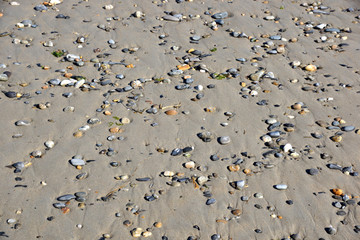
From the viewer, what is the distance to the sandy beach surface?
4172 millimetres

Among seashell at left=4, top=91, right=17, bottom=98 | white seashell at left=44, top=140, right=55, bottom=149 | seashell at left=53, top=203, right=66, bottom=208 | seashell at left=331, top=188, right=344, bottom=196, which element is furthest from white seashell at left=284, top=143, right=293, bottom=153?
seashell at left=4, top=91, right=17, bottom=98

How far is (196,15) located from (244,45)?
46.9 inches

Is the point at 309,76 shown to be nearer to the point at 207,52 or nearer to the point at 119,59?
the point at 207,52

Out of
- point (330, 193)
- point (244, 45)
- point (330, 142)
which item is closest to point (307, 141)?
point (330, 142)

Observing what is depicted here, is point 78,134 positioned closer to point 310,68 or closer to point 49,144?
point 49,144

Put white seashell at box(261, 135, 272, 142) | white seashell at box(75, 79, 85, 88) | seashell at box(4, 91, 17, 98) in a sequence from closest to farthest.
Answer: white seashell at box(261, 135, 272, 142)
seashell at box(4, 91, 17, 98)
white seashell at box(75, 79, 85, 88)

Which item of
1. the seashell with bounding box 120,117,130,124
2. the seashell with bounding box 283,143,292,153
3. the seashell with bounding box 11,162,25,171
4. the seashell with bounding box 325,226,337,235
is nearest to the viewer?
the seashell with bounding box 325,226,337,235

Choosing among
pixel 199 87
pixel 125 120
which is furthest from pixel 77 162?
pixel 199 87

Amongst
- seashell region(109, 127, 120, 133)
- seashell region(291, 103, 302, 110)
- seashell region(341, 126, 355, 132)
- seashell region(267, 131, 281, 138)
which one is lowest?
seashell region(109, 127, 120, 133)

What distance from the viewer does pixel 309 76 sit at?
6.12m

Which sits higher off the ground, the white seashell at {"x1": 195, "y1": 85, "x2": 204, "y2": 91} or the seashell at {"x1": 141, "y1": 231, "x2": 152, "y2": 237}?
the white seashell at {"x1": 195, "y1": 85, "x2": 204, "y2": 91}

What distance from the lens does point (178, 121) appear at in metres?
5.26

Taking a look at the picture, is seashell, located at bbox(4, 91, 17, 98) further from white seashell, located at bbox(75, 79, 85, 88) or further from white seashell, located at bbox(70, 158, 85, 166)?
white seashell, located at bbox(70, 158, 85, 166)

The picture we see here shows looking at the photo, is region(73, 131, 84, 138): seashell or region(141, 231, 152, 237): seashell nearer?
region(141, 231, 152, 237): seashell
